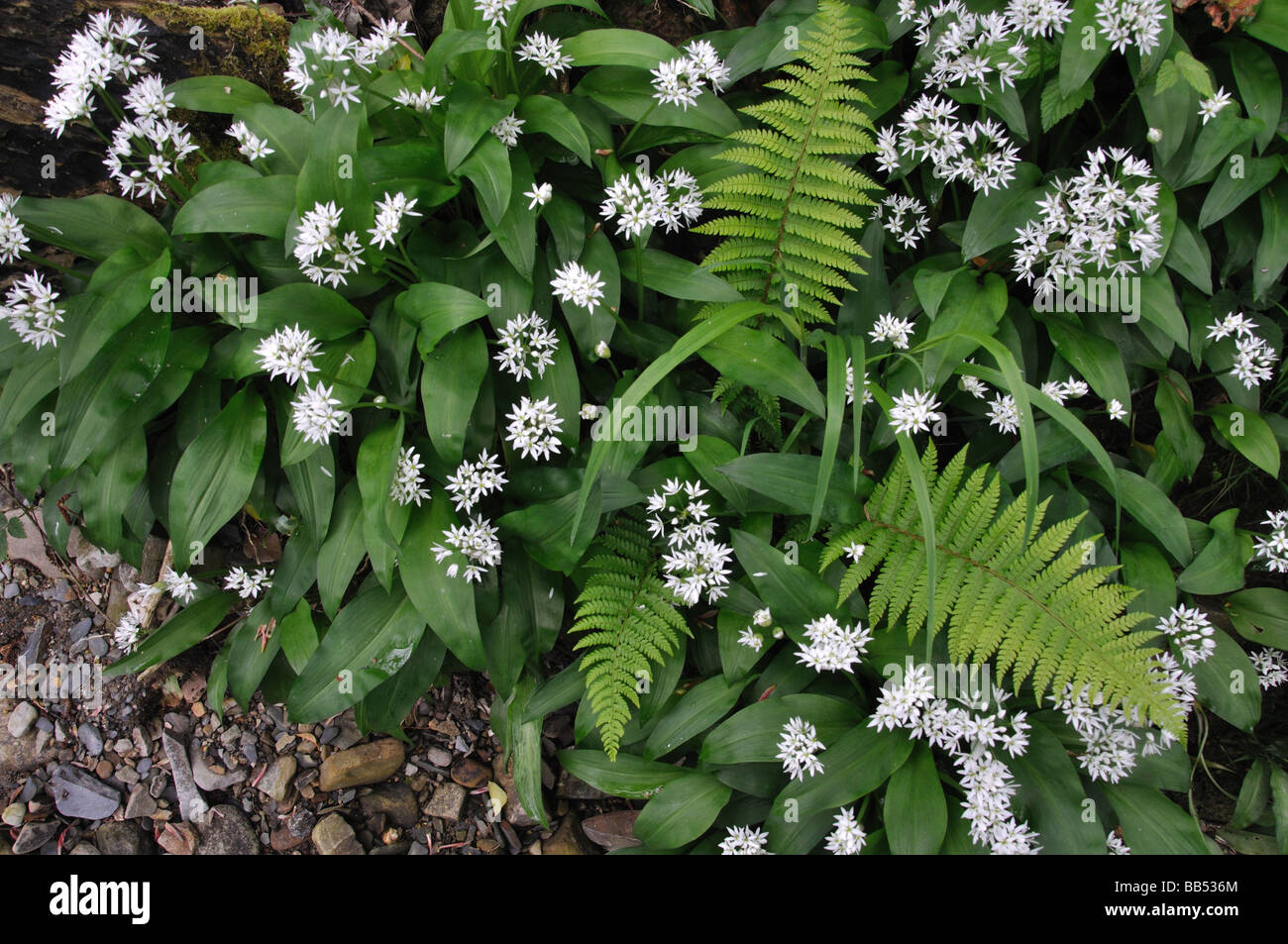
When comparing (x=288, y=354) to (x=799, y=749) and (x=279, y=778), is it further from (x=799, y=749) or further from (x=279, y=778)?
(x=799, y=749)

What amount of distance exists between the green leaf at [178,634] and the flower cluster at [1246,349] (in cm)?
431

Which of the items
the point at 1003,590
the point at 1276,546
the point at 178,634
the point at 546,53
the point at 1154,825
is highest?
the point at 546,53

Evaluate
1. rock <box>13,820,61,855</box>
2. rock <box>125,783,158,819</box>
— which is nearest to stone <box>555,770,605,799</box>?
rock <box>125,783,158,819</box>

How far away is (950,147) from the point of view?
10.7ft

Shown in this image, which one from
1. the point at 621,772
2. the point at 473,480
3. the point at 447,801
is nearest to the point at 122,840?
the point at 447,801

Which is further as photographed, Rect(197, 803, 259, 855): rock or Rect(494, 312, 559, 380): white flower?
Rect(197, 803, 259, 855): rock

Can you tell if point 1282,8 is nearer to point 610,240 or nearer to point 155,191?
point 610,240

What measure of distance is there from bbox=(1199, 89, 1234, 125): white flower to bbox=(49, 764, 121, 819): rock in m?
5.25

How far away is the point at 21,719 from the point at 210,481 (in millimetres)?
1579

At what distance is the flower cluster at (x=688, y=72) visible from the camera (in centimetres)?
304

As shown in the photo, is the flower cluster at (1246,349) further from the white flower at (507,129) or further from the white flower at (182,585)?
the white flower at (182,585)

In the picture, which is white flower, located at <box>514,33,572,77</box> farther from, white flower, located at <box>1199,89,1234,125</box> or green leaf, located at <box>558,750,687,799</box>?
green leaf, located at <box>558,750,687,799</box>

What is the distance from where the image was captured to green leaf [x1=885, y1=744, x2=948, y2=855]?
2.90 m

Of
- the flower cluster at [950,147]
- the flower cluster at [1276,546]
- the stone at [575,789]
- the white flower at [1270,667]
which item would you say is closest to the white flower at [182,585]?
the stone at [575,789]
